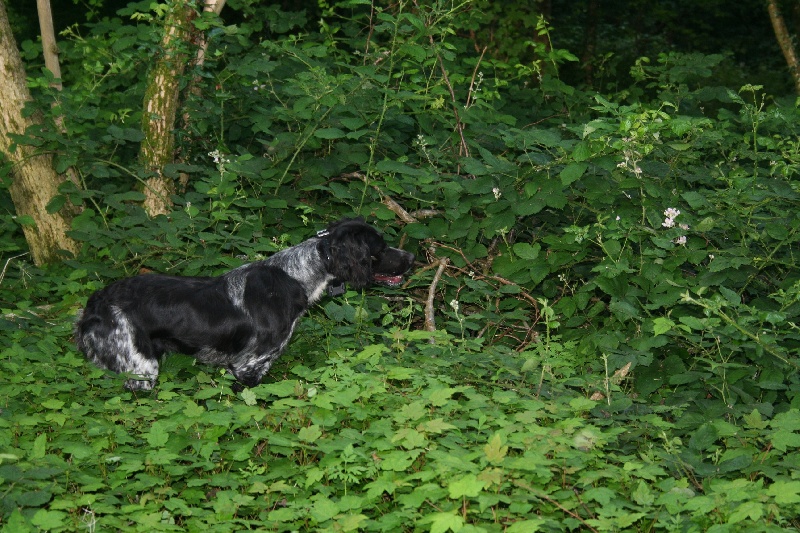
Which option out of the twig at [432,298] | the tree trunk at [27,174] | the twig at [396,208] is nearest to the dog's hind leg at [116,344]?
the twig at [432,298]

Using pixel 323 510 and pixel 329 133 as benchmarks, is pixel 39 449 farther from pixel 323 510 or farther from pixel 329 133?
pixel 329 133

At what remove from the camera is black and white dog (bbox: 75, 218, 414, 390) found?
21.7ft

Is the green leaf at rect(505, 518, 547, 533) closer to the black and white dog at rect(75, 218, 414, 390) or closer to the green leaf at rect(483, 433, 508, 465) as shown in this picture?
the green leaf at rect(483, 433, 508, 465)

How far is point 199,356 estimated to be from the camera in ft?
22.8

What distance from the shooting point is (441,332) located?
654 centimetres

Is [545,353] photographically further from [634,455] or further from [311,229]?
[311,229]

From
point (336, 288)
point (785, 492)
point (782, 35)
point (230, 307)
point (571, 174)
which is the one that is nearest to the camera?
point (785, 492)

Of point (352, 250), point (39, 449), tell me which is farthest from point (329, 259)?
point (39, 449)

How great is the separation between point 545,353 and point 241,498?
2.67 meters

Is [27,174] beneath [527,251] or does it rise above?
above

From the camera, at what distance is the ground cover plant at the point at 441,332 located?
4637 millimetres

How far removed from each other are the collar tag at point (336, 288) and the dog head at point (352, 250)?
0.05m

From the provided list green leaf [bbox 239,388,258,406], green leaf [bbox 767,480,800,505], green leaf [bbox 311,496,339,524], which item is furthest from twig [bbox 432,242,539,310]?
green leaf [bbox 311,496,339,524]

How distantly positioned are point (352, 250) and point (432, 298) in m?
0.95
